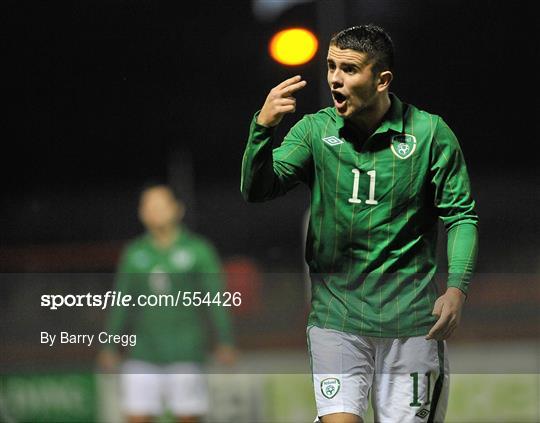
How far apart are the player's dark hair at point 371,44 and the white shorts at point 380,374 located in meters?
0.88

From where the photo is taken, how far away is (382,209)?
11.5ft

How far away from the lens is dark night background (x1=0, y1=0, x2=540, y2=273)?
13.3 ft

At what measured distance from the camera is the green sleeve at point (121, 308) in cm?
408

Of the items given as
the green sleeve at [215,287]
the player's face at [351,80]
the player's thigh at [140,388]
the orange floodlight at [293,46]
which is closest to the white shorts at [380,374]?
the green sleeve at [215,287]

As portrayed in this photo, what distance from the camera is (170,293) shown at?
4.09 meters

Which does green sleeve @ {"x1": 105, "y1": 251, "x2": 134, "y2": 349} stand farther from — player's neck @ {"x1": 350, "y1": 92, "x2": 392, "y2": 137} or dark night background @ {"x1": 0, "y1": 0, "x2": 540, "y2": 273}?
player's neck @ {"x1": 350, "y1": 92, "x2": 392, "y2": 137}

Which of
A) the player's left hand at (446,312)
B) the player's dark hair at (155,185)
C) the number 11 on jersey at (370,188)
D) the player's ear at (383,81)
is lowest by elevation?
the player's left hand at (446,312)

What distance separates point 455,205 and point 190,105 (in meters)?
1.15

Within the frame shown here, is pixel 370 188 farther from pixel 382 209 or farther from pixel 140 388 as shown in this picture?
pixel 140 388

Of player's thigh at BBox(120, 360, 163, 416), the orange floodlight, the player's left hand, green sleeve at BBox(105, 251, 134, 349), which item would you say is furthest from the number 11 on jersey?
player's thigh at BBox(120, 360, 163, 416)

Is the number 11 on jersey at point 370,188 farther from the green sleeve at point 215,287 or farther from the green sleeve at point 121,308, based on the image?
the green sleeve at point 121,308

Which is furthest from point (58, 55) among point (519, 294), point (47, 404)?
point (519, 294)

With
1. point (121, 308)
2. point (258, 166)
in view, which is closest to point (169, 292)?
point (121, 308)

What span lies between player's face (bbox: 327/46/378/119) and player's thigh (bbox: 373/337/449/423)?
77cm
